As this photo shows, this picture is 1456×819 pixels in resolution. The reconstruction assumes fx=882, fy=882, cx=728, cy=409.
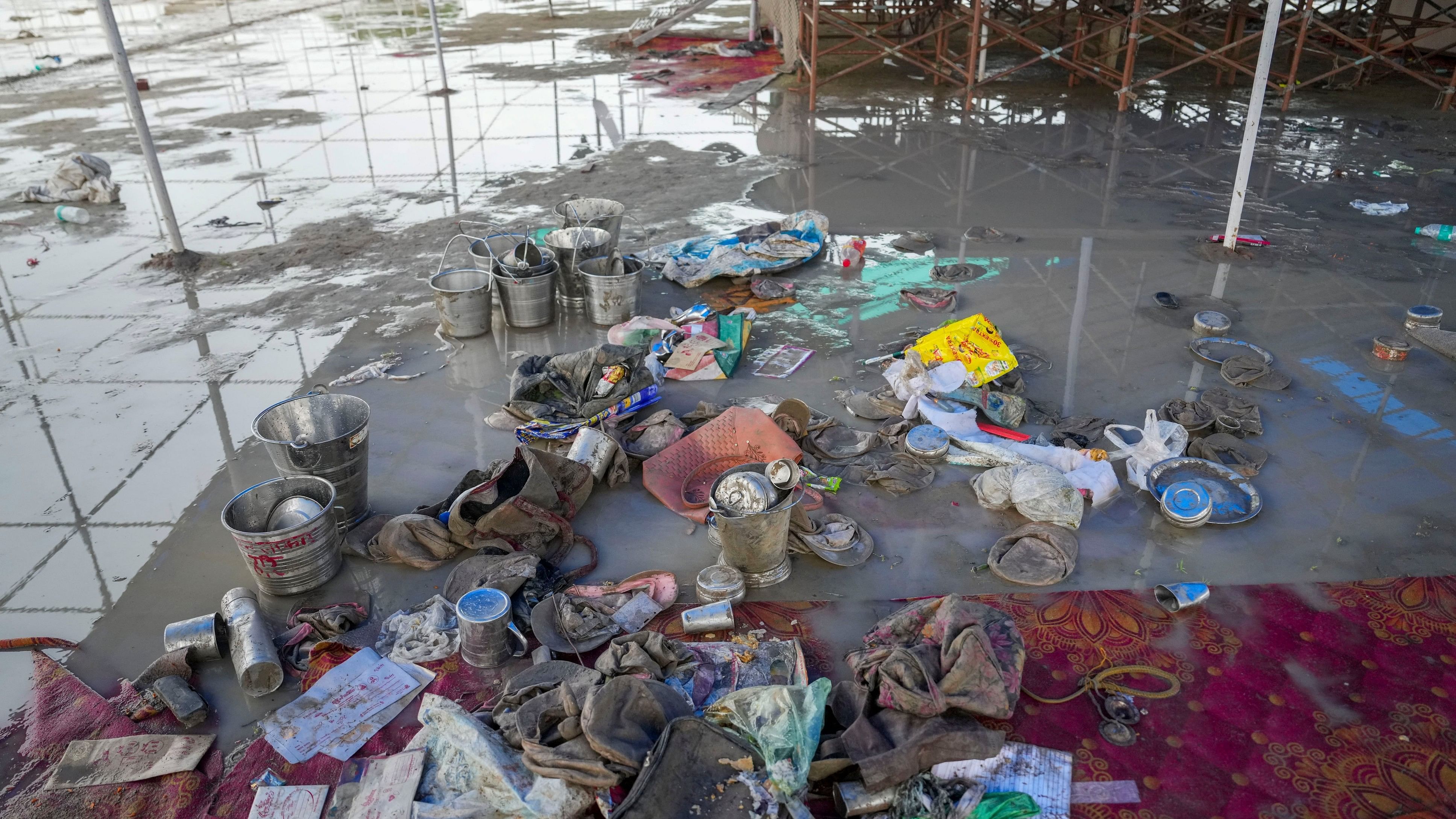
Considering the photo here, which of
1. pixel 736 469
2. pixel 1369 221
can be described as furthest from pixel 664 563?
pixel 1369 221

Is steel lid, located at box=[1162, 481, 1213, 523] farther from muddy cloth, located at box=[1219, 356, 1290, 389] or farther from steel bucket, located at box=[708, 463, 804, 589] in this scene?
steel bucket, located at box=[708, 463, 804, 589]

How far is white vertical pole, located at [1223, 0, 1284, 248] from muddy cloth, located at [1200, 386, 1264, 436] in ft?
10.3

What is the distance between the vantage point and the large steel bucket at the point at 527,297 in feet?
25.0

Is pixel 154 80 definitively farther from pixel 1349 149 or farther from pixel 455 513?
pixel 1349 149

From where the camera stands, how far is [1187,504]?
5.24 m

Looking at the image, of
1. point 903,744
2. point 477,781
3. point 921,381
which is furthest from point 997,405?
point 477,781

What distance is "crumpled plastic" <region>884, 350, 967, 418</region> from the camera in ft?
20.6

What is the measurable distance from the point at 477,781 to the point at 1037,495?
11.3 feet

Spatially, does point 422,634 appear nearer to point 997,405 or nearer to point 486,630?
point 486,630

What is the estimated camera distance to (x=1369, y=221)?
9781 mm

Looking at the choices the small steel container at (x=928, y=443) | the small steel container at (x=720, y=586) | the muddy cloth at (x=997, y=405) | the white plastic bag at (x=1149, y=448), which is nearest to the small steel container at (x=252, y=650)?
the small steel container at (x=720, y=586)

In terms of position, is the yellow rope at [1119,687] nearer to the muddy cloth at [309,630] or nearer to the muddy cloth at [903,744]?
the muddy cloth at [903,744]

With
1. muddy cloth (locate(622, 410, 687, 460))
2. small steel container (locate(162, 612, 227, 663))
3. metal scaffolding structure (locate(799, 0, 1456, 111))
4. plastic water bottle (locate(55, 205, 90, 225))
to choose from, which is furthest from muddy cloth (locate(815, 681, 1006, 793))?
metal scaffolding structure (locate(799, 0, 1456, 111))

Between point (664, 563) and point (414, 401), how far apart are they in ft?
9.22
